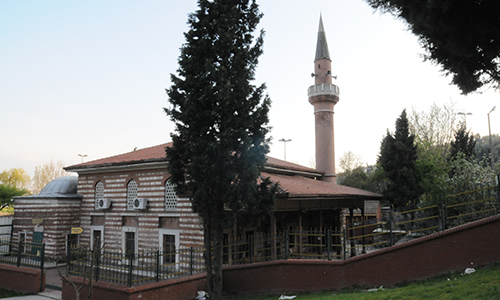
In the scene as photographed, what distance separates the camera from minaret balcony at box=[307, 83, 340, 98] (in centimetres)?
2328

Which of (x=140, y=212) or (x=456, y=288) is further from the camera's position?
(x=140, y=212)

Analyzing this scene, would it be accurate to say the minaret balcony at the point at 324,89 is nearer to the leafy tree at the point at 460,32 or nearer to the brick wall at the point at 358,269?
the brick wall at the point at 358,269

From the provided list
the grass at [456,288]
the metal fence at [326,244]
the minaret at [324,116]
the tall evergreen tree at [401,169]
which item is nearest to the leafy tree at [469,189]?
the metal fence at [326,244]

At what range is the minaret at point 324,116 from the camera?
76.5 feet

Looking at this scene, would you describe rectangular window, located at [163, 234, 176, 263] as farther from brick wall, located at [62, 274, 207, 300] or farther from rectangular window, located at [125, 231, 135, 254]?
brick wall, located at [62, 274, 207, 300]

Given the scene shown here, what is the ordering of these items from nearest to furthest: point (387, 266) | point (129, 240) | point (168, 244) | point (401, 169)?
point (387, 266)
point (168, 244)
point (129, 240)
point (401, 169)

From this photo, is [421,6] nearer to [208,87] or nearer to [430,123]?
[208,87]

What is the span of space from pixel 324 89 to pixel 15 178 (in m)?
52.5

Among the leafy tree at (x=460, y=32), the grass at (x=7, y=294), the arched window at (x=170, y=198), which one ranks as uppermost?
the leafy tree at (x=460, y=32)

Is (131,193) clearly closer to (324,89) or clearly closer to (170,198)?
(170,198)

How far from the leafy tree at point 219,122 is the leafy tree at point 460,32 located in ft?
12.2

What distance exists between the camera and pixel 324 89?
23.3 meters

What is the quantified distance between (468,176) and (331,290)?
818 cm

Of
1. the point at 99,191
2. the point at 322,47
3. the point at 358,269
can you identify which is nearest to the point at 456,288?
the point at 358,269
